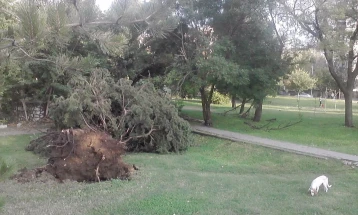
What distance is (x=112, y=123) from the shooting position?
12.6 m

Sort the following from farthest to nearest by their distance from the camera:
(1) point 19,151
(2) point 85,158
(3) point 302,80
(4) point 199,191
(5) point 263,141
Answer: (3) point 302,80 < (5) point 263,141 < (1) point 19,151 < (2) point 85,158 < (4) point 199,191

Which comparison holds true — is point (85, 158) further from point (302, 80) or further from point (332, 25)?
point (302, 80)

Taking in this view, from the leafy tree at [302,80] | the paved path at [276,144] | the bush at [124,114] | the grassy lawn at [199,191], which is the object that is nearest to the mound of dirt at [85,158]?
the grassy lawn at [199,191]

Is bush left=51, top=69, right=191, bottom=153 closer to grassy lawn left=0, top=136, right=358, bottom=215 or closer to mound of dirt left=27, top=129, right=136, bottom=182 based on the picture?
grassy lawn left=0, top=136, right=358, bottom=215

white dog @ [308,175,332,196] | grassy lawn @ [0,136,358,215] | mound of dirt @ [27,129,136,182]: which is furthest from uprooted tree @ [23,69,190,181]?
white dog @ [308,175,332,196]

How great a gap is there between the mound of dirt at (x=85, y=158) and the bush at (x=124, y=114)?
225cm

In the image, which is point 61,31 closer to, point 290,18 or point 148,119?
point 148,119

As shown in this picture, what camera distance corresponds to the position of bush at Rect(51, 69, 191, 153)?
12547 millimetres

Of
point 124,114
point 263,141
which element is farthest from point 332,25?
point 124,114

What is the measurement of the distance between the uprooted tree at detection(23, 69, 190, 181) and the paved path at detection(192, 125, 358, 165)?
2.77m

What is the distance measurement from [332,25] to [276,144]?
6.95m

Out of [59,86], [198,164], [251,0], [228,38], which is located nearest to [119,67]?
[59,86]

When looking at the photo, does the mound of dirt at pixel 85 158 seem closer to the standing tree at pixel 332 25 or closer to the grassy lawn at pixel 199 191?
the grassy lawn at pixel 199 191

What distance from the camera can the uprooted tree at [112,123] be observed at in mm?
9672
